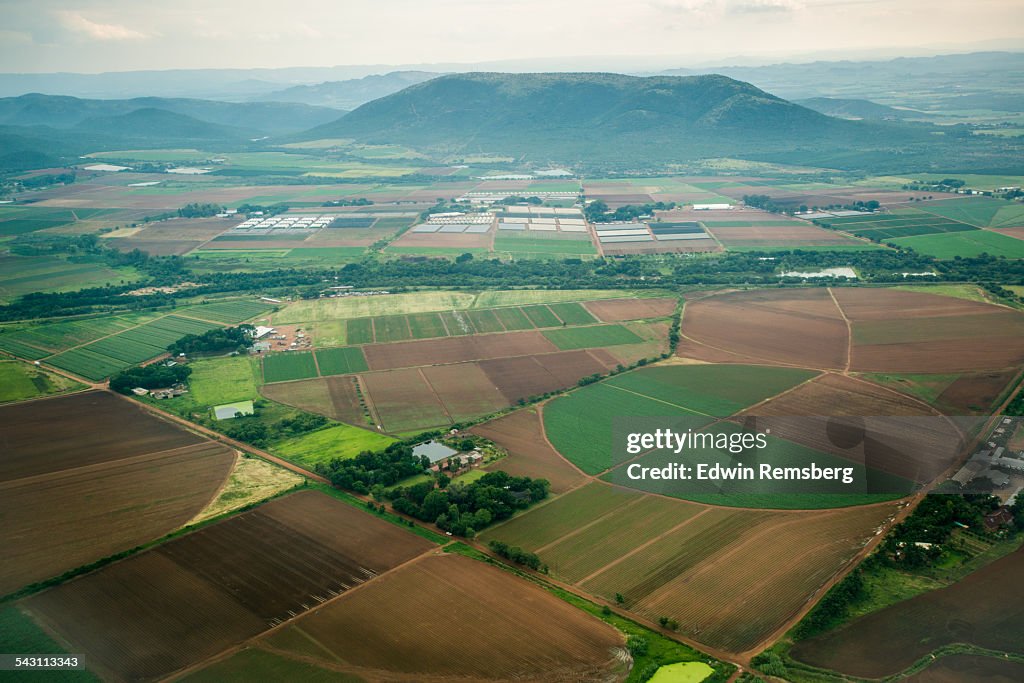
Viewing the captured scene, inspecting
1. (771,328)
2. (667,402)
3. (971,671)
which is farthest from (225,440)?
(771,328)

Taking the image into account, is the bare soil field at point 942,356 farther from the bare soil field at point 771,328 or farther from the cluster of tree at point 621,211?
the cluster of tree at point 621,211

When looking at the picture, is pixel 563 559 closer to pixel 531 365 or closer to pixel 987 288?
pixel 531 365

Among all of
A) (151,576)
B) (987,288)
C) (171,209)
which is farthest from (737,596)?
(171,209)

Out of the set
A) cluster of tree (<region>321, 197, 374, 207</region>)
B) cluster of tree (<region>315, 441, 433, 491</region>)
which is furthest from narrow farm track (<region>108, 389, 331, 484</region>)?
cluster of tree (<region>321, 197, 374, 207</region>)

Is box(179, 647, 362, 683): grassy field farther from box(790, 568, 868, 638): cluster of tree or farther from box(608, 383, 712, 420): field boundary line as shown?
box(608, 383, 712, 420): field boundary line

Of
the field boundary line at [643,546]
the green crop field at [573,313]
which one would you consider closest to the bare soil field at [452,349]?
the green crop field at [573,313]

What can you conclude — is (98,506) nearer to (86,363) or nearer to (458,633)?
(458,633)
